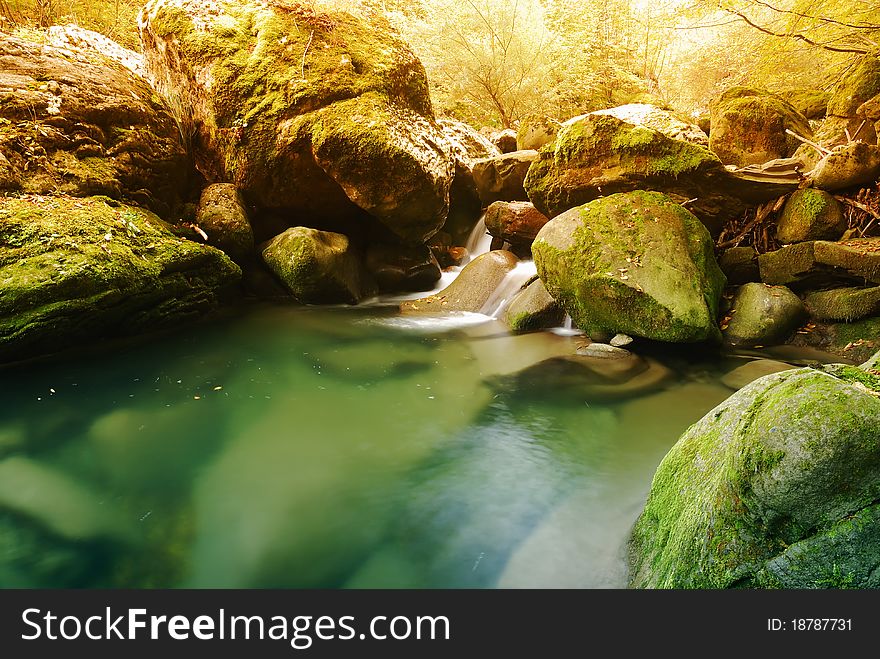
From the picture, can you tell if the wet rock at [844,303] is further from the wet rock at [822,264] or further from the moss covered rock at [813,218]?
the moss covered rock at [813,218]

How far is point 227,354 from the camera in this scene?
19.5ft

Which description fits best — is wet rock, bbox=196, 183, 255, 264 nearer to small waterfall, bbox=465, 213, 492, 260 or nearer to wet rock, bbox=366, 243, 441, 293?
wet rock, bbox=366, 243, 441, 293

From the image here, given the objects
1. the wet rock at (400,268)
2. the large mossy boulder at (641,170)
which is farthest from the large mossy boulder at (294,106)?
the large mossy boulder at (641,170)

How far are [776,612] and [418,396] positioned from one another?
145 inches

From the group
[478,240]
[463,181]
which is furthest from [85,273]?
[478,240]

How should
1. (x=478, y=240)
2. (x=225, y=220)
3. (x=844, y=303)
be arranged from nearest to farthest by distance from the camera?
(x=844, y=303) < (x=225, y=220) < (x=478, y=240)

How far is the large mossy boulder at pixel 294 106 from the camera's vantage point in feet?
25.5

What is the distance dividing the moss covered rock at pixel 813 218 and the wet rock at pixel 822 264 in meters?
→ 0.34

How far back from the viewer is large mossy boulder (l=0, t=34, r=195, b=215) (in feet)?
19.9

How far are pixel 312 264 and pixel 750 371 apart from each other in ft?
21.5

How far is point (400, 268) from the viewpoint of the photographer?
32.0 feet

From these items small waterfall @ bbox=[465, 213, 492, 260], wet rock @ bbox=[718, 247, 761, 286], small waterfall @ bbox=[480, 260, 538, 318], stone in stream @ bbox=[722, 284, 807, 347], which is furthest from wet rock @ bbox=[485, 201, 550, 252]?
stone in stream @ bbox=[722, 284, 807, 347]

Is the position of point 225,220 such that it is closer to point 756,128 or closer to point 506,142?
point 756,128

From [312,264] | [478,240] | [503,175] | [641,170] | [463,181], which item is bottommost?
[478,240]
